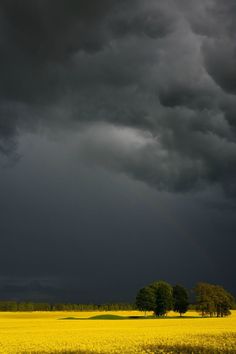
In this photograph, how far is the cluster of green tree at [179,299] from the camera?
542ft

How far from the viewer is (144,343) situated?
5291 centimetres

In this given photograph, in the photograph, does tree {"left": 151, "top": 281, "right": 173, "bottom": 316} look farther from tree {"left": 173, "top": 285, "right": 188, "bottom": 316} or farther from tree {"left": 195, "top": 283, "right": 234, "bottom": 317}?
tree {"left": 195, "top": 283, "right": 234, "bottom": 317}

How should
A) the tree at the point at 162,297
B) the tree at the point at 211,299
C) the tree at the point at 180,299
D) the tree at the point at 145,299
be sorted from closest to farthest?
the tree at the point at 145,299
the tree at the point at 162,297
the tree at the point at 211,299
the tree at the point at 180,299

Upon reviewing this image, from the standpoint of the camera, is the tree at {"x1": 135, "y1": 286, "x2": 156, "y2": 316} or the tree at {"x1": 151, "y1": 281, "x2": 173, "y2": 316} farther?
the tree at {"x1": 151, "y1": 281, "x2": 173, "y2": 316}

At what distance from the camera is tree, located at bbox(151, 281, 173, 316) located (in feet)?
543

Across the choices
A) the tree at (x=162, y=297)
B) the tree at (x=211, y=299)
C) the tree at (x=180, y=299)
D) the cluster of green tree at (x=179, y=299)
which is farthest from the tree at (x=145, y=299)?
the tree at (x=211, y=299)

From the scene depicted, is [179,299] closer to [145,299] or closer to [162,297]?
[162,297]

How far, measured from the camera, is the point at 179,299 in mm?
175750

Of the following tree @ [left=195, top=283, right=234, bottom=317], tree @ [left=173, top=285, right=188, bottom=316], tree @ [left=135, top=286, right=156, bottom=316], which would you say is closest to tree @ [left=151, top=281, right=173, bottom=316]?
tree @ [left=135, top=286, right=156, bottom=316]

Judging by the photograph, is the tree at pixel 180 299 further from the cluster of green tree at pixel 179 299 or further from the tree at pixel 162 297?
the tree at pixel 162 297

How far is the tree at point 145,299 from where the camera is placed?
164625 millimetres

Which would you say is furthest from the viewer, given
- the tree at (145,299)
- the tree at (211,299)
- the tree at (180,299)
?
the tree at (180,299)

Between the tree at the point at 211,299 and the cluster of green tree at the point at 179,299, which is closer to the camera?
the cluster of green tree at the point at 179,299

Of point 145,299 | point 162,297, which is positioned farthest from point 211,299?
point 145,299
